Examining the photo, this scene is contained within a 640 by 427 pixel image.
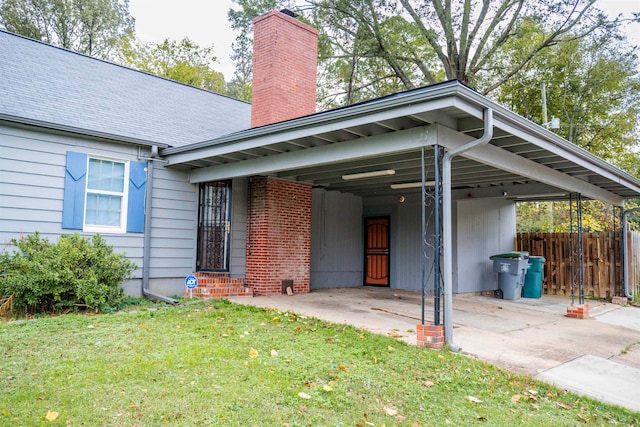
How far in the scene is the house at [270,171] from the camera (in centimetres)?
595

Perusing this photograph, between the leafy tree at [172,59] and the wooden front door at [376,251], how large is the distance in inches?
622

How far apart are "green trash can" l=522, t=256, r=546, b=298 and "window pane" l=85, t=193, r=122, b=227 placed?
9.34m

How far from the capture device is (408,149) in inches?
226

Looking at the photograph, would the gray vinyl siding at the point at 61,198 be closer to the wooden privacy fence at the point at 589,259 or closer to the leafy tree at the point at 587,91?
the wooden privacy fence at the point at 589,259

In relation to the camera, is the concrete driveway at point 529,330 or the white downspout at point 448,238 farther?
the white downspout at point 448,238

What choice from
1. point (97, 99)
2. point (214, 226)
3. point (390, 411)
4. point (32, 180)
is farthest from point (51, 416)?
point (97, 99)

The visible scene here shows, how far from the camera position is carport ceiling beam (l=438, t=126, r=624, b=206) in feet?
18.8

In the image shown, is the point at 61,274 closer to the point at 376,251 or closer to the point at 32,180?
the point at 32,180

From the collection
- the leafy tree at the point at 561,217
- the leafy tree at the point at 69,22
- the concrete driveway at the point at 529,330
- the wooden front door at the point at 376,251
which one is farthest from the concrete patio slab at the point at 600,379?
the leafy tree at the point at 69,22

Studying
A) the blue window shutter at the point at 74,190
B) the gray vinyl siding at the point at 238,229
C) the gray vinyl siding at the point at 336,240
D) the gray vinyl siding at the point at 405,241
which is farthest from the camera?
the gray vinyl siding at the point at 405,241

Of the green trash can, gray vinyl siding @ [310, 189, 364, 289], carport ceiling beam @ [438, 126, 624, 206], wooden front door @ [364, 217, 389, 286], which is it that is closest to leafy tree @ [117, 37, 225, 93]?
gray vinyl siding @ [310, 189, 364, 289]

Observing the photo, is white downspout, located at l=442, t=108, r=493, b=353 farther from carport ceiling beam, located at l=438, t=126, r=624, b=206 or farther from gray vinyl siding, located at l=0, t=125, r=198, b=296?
gray vinyl siding, located at l=0, t=125, r=198, b=296

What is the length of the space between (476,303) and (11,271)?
27.1 ft

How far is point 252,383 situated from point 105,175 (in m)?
5.75
